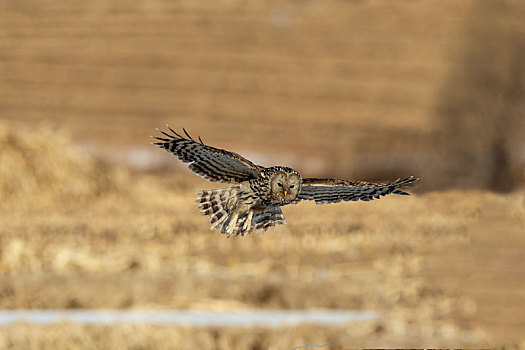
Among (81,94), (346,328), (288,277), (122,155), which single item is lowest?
(346,328)

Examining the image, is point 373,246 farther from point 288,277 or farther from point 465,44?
point 465,44

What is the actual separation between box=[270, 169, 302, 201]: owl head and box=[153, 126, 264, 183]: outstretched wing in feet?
0.14

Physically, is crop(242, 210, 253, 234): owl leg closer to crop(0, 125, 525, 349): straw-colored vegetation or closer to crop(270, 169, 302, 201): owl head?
crop(270, 169, 302, 201): owl head

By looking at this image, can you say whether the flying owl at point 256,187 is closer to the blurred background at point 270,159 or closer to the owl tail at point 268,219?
the owl tail at point 268,219

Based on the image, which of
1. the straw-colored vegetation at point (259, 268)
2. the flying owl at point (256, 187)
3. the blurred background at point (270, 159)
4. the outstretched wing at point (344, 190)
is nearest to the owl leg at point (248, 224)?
the flying owl at point (256, 187)

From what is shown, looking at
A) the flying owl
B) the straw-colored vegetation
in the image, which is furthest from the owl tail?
the straw-colored vegetation

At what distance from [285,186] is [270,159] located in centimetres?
486

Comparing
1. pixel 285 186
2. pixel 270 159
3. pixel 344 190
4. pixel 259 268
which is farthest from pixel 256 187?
pixel 270 159

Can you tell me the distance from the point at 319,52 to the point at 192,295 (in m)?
3.68

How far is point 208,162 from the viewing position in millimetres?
1441

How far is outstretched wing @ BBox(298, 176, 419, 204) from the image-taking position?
4.60 feet

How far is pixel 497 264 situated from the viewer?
4.01 metres

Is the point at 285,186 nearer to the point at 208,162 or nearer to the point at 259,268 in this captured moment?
the point at 208,162

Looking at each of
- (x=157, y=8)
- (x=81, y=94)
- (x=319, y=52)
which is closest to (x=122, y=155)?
(x=81, y=94)
